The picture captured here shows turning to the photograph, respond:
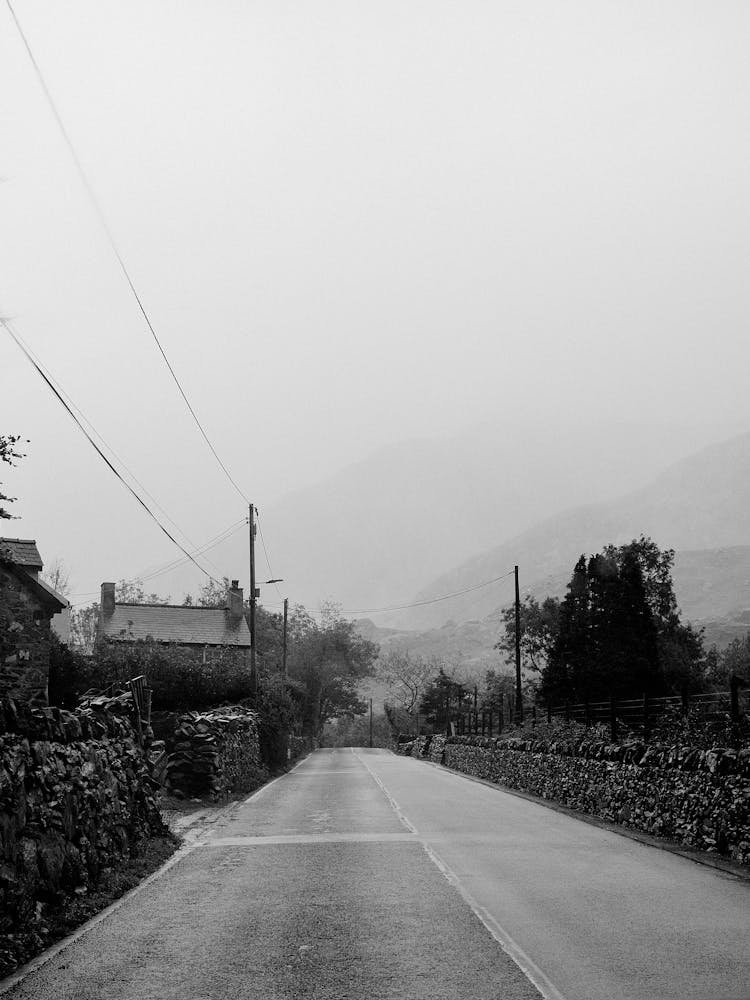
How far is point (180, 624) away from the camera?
75.8 meters

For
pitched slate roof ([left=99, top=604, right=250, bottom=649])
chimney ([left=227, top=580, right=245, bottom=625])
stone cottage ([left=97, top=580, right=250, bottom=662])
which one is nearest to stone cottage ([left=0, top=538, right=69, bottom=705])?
stone cottage ([left=97, top=580, right=250, bottom=662])

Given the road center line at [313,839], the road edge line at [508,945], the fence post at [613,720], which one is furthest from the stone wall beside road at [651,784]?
the road edge line at [508,945]

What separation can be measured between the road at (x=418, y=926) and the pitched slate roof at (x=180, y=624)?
57.1 metres

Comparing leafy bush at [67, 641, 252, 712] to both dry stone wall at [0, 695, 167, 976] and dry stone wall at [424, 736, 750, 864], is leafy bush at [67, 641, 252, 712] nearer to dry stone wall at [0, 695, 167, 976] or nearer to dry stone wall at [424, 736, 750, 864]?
dry stone wall at [424, 736, 750, 864]

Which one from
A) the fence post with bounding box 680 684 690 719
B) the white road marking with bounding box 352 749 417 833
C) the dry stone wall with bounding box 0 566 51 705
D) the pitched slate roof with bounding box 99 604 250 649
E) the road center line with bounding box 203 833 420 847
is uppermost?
the pitched slate roof with bounding box 99 604 250 649

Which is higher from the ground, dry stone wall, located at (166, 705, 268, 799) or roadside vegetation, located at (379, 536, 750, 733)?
roadside vegetation, located at (379, 536, 750, 733)

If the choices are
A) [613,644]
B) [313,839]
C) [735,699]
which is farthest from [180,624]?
[735,699]

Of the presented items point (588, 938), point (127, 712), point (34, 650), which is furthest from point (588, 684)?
point (588, 938)

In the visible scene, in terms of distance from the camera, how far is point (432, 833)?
1886 centimetres

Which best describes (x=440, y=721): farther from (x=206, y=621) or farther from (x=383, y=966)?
(x=383, y=966)

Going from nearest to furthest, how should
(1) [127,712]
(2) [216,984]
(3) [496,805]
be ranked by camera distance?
(2) [216,984]
(1) [127,712]
(3) [496,805]

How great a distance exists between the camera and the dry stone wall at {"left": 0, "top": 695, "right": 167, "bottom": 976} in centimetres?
946

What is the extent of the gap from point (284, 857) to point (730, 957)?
8.39m

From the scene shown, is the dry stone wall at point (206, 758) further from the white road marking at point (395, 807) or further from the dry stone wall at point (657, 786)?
the dry stone wall at point (657, 786)
